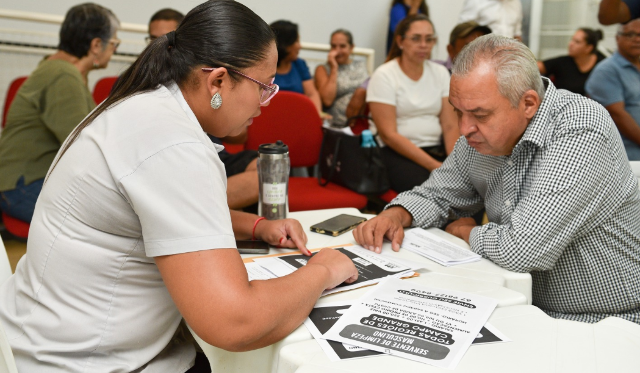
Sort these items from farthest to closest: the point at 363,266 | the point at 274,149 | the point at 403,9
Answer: the point at 403,9 < the point at 274,149 < the point at 363,266

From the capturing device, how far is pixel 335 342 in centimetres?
99

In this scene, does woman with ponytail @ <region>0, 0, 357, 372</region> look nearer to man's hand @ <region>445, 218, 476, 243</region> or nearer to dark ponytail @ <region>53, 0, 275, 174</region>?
dark ponytail @ <region>53, 0, 275, 174</region>

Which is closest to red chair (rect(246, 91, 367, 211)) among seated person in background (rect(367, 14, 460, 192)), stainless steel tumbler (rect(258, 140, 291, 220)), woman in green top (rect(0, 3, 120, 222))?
seated person in background (rect(367, 14, 460, 192))

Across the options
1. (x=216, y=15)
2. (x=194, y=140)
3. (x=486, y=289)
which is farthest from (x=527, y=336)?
(x=216, y=15)

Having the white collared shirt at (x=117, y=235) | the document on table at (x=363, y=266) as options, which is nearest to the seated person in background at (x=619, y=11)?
the document on table at (x=363, y=266)

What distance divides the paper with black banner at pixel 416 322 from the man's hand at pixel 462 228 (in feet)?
1.55

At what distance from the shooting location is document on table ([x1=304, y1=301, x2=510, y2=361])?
944 mm

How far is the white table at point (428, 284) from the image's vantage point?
1054mm

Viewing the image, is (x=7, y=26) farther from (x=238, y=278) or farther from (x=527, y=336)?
(x=527, y=336)

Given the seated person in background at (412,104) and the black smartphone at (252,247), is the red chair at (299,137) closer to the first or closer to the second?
the seated person in background at (412,104)

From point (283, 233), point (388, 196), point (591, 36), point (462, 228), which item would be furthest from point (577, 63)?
point (283, 233)

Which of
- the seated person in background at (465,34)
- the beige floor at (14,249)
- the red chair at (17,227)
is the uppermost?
the seated person in background at (465,34)

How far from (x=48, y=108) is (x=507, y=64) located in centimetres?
229

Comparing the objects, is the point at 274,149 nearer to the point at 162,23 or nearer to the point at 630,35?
the point at 162,23
